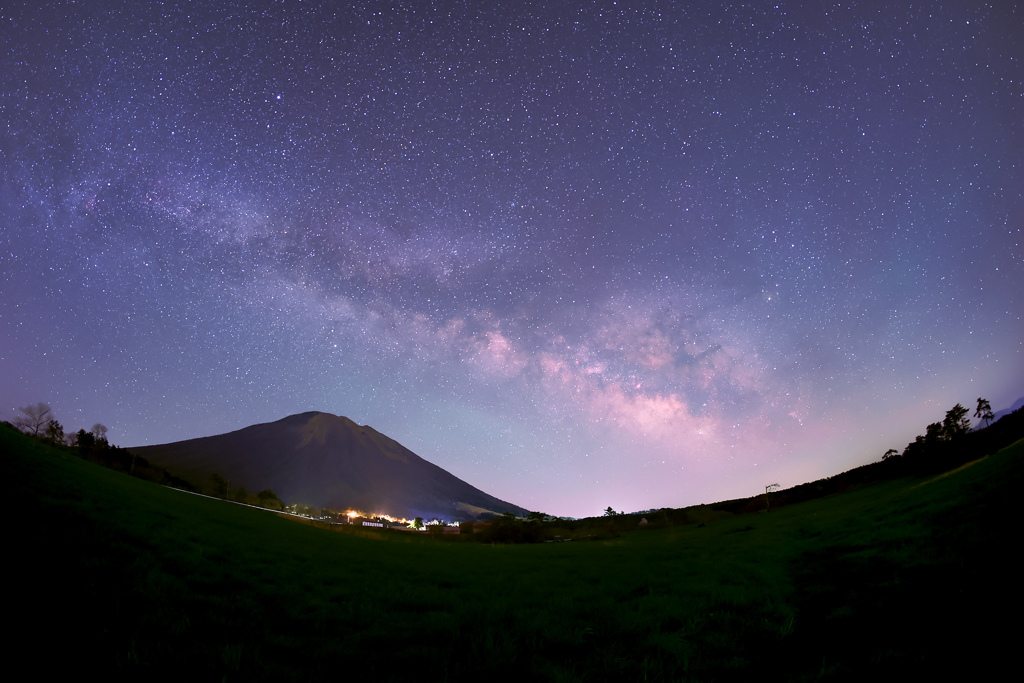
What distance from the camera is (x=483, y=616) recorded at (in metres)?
7.53

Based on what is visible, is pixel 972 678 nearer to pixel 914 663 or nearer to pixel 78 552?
pixel 914 663

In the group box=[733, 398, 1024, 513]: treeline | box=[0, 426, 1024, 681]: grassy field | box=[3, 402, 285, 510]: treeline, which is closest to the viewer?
box=[0, 426, 1024, 681]: grassy field

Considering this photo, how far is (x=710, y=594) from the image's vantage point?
9734 mm

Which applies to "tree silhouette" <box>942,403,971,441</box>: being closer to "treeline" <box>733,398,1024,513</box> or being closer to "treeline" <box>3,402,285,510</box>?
"treeline" <box>733,398,1024,513</box>

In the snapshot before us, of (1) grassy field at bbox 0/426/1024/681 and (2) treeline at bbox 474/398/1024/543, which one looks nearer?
(1) grassy field at bbox 0/426/1024/681

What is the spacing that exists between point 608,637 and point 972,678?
438cm

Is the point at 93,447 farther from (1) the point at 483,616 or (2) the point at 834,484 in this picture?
(2) the point at 834,484

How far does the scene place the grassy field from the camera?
4.97 metres

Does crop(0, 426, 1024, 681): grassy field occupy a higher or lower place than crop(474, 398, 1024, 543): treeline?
higher

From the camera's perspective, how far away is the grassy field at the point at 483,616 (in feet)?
16.3

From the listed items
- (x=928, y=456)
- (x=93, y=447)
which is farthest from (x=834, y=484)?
(x=93, y=447)

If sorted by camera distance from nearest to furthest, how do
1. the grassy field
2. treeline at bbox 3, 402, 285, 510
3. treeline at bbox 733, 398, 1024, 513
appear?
the grassy field → treeline at bbox 733, 398, 1024, 513 → treeline at bbox 3, 402, 285, 510

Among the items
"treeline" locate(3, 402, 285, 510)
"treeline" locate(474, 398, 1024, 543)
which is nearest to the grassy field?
"treeline" locate(474, 398, 1024, 543)

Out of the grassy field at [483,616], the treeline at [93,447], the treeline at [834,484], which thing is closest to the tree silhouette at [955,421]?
the treeline at [834,484]
